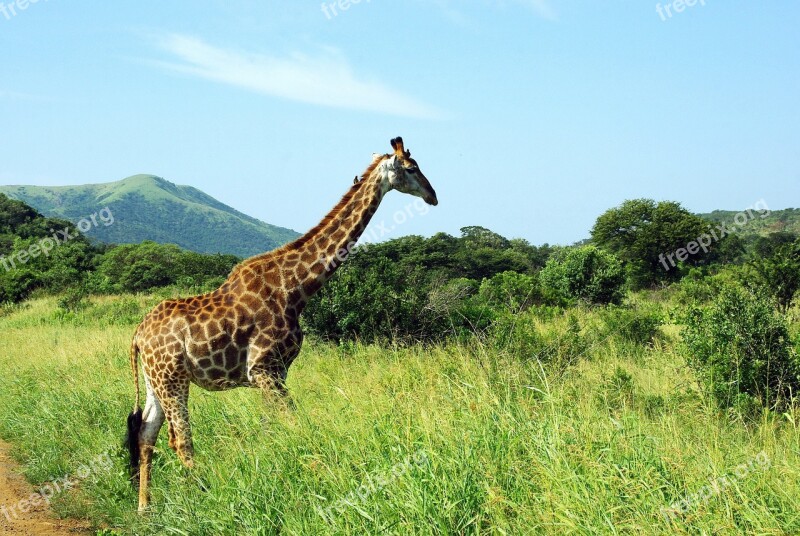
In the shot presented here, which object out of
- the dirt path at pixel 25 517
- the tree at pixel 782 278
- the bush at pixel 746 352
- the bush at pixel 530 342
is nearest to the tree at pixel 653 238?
the tree at pixel 782 278

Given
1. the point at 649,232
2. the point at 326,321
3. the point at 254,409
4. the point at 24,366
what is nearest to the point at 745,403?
the point at 254,409

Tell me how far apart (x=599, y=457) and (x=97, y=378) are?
786 centimetres

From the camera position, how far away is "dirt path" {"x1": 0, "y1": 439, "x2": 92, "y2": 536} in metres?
6.25

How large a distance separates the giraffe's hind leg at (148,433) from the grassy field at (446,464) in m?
0.20

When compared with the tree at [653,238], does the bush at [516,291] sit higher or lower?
lower

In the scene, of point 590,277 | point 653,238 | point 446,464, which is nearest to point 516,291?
point 590,277

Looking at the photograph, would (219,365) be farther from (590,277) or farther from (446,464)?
(590,277)

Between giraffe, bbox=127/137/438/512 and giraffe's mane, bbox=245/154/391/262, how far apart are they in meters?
0.01

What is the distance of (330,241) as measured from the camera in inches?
264

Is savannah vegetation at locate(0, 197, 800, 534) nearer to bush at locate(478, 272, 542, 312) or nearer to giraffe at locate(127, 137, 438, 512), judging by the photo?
giraffe at locate(127, 137, 438, 512)

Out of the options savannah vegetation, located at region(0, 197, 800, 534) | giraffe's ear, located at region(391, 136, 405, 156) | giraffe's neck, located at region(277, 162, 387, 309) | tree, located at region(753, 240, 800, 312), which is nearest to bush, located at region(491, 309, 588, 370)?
savannah vegetation, located at region(0, 197, 800, 534)

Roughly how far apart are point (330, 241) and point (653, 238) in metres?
40.0

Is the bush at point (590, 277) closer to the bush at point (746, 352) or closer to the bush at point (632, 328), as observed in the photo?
the bush at point (632, 328)

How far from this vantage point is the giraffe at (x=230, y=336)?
619 centimetres
